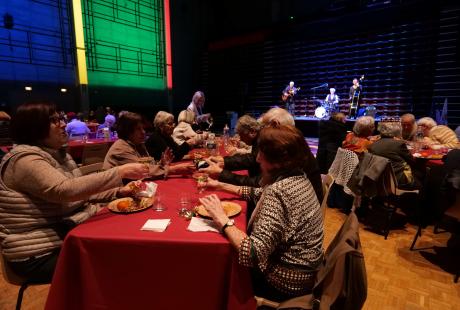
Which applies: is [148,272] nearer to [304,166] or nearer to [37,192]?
[37,192]

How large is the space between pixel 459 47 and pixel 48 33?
10.2 meters

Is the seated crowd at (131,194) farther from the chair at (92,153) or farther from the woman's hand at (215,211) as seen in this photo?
the chair at (92,153)

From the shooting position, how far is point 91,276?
131 cm

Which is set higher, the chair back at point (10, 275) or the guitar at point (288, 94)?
the guitar at point (288, 94)

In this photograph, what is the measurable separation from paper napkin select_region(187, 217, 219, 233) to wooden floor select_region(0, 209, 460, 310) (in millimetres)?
1507

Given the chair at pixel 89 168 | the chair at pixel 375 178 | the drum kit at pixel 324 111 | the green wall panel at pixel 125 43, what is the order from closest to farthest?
1. the chair at pixel 89 168
2. the chair at pixel 375 178
3. the green wall panel at pixel 125 43
4. the drum kit at pixel 324 111

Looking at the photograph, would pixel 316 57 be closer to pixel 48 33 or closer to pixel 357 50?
pixel 357 50

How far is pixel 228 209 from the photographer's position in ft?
5.35

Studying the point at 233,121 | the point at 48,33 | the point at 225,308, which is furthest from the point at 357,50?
the point at 225,308

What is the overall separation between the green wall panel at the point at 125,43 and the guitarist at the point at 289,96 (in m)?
4.45

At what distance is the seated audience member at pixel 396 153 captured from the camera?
3.31 metres

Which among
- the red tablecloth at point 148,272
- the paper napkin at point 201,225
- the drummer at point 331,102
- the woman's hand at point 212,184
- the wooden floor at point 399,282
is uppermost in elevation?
the drummer at point 331,102

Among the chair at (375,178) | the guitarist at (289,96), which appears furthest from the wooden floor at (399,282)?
the guitarist at (289,96)

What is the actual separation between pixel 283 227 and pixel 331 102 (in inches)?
350
